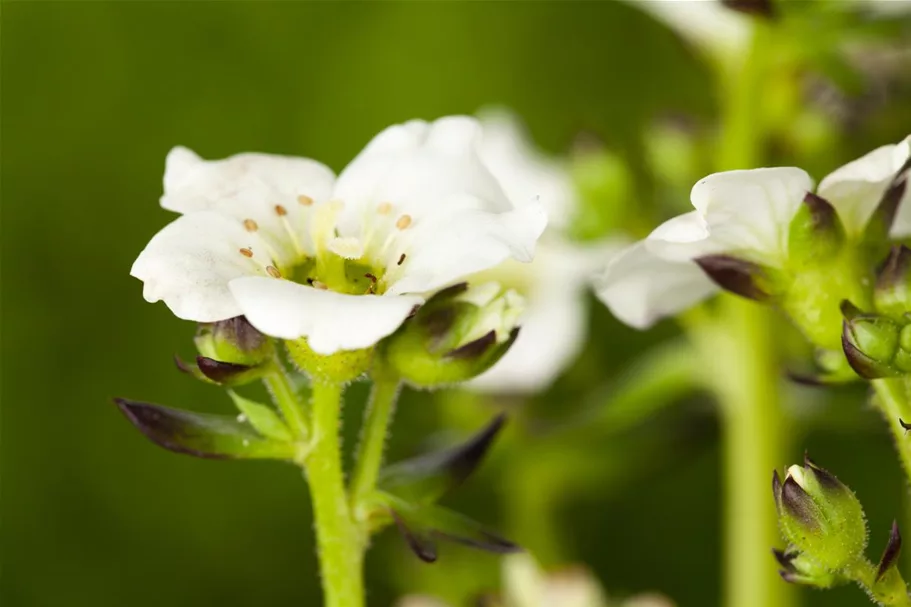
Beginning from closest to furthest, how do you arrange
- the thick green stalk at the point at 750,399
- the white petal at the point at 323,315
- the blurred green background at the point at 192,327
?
1. the white petal at the point at 323,315
2. the thick green stalk at the point at 750,399
3. the blurred green background at the point at 192,327

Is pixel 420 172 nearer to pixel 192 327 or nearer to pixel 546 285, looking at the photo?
pixel 546 285

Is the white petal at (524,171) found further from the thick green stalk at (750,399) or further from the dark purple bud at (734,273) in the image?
the dark purple bud at (734,273)

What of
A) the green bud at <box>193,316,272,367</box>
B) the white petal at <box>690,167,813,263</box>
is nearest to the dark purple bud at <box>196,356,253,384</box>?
the green bud at <box>193,316,272,367</box>

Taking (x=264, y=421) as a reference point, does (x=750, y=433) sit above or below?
below

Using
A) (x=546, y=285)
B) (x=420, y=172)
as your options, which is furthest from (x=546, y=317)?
(x=420, y=172)

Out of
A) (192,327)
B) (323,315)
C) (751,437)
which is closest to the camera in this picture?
(323,315)

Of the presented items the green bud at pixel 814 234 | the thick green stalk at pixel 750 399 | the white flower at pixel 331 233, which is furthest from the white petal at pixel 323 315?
the thick green stalk at pixel 750 399

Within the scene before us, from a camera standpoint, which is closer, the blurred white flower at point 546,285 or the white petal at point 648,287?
the white petal at point 648,287
